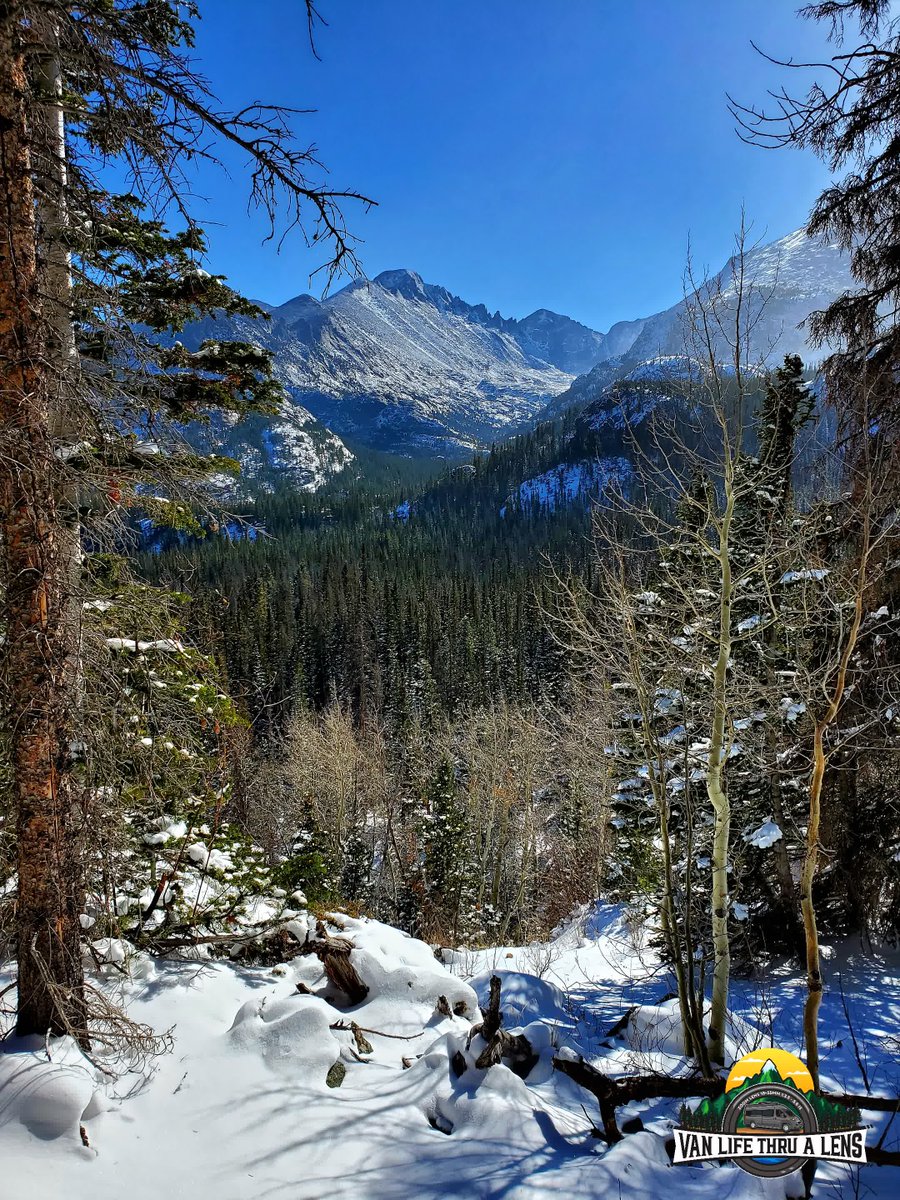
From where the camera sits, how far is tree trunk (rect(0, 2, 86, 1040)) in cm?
304

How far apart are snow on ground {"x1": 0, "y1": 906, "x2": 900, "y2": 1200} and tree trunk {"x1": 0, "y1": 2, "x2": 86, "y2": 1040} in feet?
1.62

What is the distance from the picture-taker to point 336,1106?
3555 millimetres

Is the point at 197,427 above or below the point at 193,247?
below

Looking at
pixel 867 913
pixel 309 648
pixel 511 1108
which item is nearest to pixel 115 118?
pixel 511 1108

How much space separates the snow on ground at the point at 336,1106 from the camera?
2.92 m

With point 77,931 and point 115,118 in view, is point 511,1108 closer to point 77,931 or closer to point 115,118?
point 77,931

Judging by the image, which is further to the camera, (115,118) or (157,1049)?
(157,1049)

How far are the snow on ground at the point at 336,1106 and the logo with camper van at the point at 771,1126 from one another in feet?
0.32

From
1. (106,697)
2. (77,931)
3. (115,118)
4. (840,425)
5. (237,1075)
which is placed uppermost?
(115,118)

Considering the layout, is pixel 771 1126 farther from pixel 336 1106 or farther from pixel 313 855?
pixel 313 855

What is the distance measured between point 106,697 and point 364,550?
94.0 m

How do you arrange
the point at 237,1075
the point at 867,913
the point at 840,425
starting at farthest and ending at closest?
the point at 867,913 < the point at 840,425 < the point at 237,1075

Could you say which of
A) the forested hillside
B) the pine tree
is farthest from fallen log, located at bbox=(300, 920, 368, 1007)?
the pine tree

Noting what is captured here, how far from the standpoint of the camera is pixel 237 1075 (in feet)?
12.0
